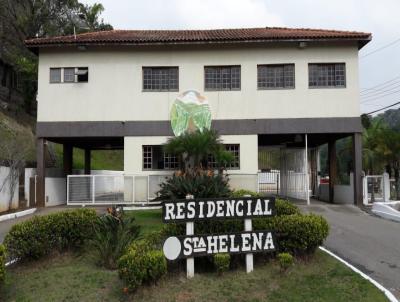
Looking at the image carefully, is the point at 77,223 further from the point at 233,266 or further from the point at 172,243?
the point at 233,266

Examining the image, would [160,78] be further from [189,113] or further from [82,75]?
[82,75]

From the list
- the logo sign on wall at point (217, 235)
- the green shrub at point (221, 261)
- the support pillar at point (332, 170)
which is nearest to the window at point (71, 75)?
the support pillar at point (332, 170)

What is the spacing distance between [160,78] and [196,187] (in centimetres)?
888

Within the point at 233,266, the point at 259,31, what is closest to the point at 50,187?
the point at 259,31

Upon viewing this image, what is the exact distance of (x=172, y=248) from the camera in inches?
301

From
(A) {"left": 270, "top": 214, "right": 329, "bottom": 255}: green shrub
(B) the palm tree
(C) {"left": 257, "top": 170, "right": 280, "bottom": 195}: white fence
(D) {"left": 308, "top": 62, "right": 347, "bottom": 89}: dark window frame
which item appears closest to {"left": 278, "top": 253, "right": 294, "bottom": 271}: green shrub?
(A) {"left": 270, "top": 214, "right": 329, "bottom": 255}: green shrub

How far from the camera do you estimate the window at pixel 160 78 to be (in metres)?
20.4

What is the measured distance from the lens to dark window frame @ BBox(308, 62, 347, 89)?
65.8ft

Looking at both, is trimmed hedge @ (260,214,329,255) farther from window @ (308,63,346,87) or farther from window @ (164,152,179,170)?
window @ (308,63,346,87)

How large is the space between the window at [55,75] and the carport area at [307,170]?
9.02 meters

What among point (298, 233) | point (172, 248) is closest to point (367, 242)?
point (298, 233)

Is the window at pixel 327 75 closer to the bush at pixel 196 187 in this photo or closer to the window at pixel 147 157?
the window at pixel 147 157

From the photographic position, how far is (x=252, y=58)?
20219 mm

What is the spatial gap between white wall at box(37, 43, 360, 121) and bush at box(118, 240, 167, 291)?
1315 centimetres
